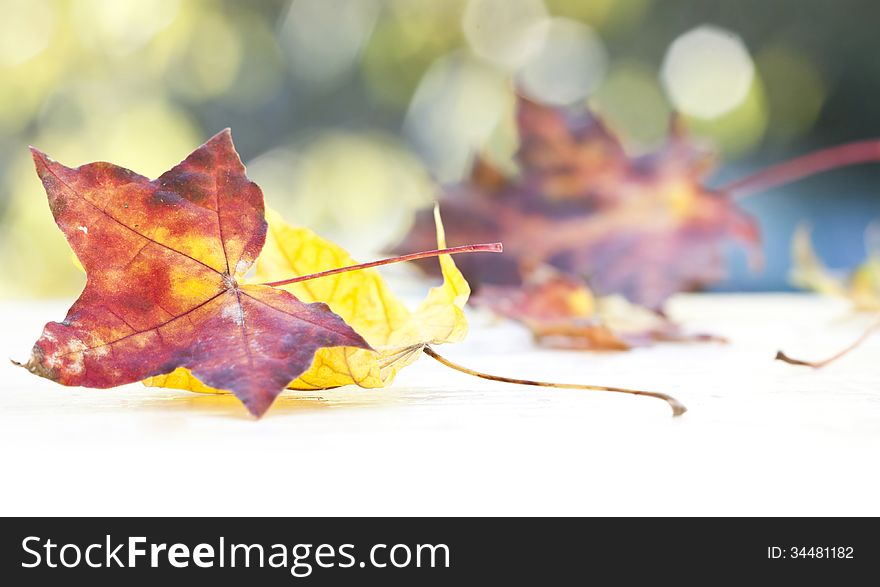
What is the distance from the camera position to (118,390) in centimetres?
30

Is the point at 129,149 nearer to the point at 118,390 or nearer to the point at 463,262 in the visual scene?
the point at 463,262

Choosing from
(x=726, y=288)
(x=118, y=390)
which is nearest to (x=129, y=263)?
(x=118, y=390)

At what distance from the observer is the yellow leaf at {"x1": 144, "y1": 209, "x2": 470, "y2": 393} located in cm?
27

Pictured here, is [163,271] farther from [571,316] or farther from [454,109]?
[454,109]

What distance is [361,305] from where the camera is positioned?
0.31 m

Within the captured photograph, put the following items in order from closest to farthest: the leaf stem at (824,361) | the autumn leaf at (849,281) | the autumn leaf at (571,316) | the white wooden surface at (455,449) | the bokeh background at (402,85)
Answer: the white wooden surface at (455,449) → the leaf stem at (824,361) → the autumn leaf at (571,316) → the autumn leaf at (849,281) → the bokeh background at (402,85)

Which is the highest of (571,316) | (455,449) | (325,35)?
(325,35)

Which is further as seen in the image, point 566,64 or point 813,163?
point 566,64

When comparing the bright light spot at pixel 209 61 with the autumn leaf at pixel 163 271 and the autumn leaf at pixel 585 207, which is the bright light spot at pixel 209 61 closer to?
the autumn leaf at pixel 585 207

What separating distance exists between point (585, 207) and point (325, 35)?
1.05 metres

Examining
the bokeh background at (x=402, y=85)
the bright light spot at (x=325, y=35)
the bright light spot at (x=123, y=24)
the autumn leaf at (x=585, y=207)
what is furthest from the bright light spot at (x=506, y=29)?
the autumn leaf at (x=585, y=207)

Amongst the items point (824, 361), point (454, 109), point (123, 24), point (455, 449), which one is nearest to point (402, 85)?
point (454, 109)

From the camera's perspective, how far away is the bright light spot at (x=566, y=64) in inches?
58.5

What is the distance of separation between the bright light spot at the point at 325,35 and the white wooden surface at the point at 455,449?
1.22 meters
